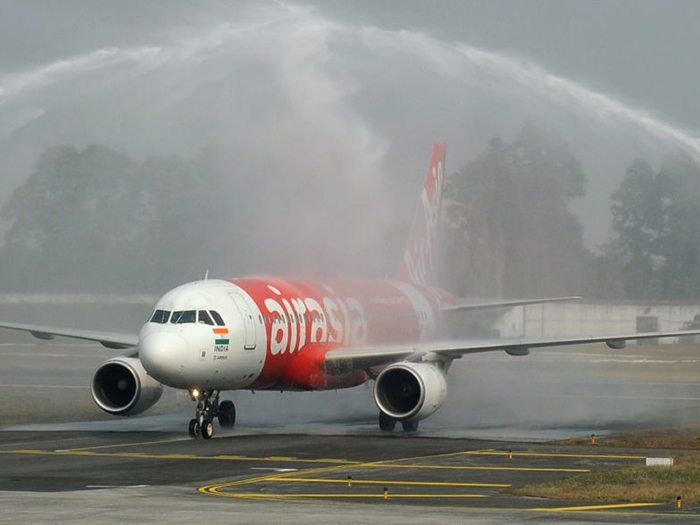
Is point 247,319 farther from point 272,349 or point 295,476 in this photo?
point 295,476

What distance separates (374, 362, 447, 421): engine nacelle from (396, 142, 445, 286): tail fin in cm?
1412

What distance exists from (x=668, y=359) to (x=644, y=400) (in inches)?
1001

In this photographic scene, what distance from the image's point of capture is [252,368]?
3794cm

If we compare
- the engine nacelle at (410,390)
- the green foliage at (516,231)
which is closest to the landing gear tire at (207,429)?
the engine nacelle at (410,390)

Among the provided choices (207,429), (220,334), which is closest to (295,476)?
(220,334)

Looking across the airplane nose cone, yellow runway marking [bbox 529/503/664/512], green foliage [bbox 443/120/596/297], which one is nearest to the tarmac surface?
yellow runway marking [bbox 529/503/664/512]

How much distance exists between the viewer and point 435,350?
132 ft

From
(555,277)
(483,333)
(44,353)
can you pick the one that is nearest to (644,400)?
(483,333)

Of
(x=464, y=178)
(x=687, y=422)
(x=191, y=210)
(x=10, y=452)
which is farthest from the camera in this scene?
(x=464, y=178)

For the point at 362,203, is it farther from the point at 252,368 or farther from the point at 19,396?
the point at 252,368

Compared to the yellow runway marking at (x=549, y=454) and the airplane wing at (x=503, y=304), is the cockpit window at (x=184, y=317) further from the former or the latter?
the airplane wing at (x=503, y=304)

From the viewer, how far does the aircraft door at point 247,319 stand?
3741 centimetres

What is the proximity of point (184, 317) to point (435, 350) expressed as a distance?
23.8ft

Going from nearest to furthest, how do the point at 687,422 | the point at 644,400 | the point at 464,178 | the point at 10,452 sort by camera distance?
the point at 10,452, the point at 687,422, the point at 644,400, the point at 464,178
